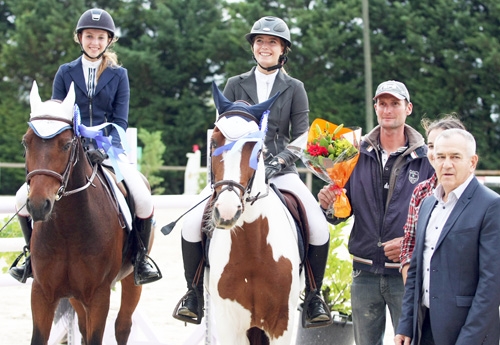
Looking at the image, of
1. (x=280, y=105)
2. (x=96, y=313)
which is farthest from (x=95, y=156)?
(x=280, y=105)

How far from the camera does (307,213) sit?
5.38 meters

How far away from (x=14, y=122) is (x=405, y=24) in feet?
47.7

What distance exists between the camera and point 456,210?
12.5 feet

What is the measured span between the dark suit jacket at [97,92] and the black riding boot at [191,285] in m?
1.31

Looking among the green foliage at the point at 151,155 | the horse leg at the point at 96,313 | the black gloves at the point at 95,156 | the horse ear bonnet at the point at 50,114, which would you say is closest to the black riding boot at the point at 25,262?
the horse leg at the point at 96,313

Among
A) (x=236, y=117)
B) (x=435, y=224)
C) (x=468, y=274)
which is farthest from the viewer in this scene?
(x=236, y=117)

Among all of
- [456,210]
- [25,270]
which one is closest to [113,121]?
[25,270]

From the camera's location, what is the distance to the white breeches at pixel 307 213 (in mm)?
5215

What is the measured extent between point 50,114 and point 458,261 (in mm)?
2859

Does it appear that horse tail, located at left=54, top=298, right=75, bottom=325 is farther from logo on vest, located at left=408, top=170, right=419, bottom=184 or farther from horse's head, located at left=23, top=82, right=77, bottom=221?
logo on vest, located at left=408, top=170, right=419, bottom=184

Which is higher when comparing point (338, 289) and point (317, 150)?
point (317, 150)

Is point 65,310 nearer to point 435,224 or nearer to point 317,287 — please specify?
point 317,287

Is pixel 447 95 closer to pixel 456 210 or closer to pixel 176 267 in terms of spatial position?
pixel 176 267

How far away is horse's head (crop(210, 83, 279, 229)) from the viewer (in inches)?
170
